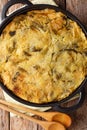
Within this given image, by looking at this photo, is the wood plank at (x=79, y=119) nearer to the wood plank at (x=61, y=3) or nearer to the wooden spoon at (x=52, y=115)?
the wooden spoon at (x=52, y=115)

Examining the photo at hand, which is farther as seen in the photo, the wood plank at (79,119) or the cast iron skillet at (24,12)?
the wood plank at (79,119)

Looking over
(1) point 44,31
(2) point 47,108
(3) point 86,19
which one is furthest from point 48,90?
(3) point 86,19

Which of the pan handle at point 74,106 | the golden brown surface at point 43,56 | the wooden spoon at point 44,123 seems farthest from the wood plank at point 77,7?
the wooden spoon at point 44,123

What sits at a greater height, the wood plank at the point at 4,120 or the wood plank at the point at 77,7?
the wood plank at the point at 77,7

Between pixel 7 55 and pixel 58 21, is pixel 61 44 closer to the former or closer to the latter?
pixel 58 21

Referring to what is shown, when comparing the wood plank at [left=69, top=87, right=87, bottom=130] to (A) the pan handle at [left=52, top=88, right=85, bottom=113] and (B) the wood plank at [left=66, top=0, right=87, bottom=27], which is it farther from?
(B) the wood plank at [left=66, top=0, right=87, bottom=27]
